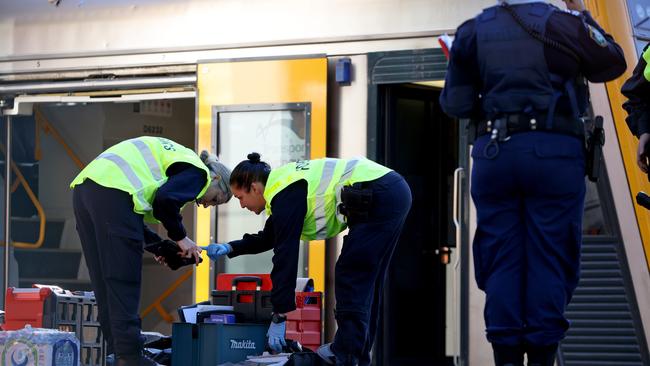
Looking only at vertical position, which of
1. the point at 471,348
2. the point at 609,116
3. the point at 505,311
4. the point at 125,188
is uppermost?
the point at 609,116

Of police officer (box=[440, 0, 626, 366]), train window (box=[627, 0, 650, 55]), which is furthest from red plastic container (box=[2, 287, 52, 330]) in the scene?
train window (box=[627, 0, 650, 55])

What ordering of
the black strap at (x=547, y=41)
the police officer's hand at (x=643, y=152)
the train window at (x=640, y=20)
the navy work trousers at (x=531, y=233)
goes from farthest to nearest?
1. the train window at (x=640, y=20)
2. the police officer's hand at (x=643, y=152)
3. the black strap at (x=547, y=41)
4. the navy work trousers at (x=531, y=233)

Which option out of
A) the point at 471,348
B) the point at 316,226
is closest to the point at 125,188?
the point at 316,226

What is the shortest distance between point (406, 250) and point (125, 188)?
3773 millimetres

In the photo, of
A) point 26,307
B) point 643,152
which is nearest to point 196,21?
point 26,307

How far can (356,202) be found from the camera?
5.60 metres

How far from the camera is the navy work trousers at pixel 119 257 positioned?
18.1 ft

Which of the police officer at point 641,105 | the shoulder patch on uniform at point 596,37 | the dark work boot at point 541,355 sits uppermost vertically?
the shoulder patch on uniform at point 596,37

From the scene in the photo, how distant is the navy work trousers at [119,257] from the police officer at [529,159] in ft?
6.28

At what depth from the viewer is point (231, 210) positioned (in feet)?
27.2

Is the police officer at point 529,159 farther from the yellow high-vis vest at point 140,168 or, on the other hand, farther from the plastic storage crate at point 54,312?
the plastic storage crate at point 54,312

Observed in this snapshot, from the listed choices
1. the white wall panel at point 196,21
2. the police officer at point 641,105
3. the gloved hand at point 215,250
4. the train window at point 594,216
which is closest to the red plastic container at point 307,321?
the gloved hand at point 215,250

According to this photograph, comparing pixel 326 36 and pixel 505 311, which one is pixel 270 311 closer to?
pixel 505 311

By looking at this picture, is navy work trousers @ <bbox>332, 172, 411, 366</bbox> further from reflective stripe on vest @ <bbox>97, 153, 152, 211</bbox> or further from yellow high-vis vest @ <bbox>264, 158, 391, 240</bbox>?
reflective stripe on vest @ <bbox>97, 153, 152, 211</bbox>
